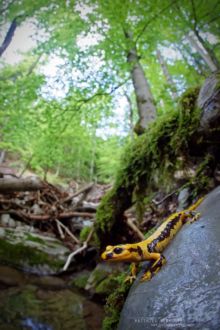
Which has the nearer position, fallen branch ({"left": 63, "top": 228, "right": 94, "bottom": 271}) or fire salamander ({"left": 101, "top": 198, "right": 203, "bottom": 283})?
fire salamander ({"left": 101, "top": 198, "right": 203, "bottom": 283})

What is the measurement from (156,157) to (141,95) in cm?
370

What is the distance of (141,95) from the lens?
7.43 m

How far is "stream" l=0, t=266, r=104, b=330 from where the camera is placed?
11.5ft

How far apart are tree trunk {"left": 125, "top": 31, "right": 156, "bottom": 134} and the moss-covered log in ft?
6.91

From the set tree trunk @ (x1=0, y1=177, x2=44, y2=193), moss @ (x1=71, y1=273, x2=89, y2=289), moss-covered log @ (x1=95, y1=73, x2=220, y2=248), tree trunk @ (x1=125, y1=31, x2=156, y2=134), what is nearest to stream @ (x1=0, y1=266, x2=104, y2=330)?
moss @ (x1=71, y1=273, x2=89, y2=289)

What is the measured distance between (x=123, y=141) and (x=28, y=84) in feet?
55.4

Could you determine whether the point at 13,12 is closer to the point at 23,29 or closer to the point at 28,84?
the point at 23,29

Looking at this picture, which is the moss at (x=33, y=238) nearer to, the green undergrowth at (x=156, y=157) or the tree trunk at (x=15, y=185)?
the tree trunk at (x=15, y=185)

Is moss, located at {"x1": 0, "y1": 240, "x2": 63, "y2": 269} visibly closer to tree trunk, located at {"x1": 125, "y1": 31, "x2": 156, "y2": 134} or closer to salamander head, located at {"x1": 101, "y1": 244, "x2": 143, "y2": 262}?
tree trunk, located at {"x1": 125, "y1": 31, "x2": 156, "y2": 134}

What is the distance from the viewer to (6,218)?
288 inches

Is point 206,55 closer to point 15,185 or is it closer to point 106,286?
point 15,185

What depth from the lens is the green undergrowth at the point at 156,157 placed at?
12.4 feet

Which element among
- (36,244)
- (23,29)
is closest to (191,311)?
(36,244)

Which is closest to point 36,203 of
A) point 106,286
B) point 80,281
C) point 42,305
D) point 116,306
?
point 80,281
